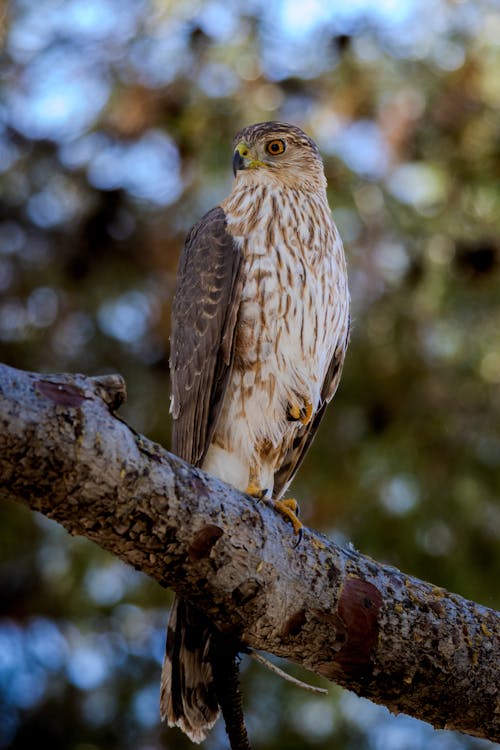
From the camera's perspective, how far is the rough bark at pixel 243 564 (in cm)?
252

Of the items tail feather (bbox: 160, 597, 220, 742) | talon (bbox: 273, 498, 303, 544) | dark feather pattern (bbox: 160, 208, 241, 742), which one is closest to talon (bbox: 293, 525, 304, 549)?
talon (bbox: 273, 498, 303, 544)

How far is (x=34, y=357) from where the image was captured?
6285mm

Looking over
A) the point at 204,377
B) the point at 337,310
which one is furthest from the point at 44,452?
the point at 337,310

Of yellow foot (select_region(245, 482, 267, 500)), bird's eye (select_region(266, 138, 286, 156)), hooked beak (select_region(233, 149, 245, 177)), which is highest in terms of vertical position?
bird's eye (select_region(266, 138, 286, 156))

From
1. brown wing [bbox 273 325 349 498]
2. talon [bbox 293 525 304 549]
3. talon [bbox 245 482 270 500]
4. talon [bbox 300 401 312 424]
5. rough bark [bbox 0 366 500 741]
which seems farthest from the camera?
brown wing [bbox 273 325 349 498]

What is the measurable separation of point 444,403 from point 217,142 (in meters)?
2.13

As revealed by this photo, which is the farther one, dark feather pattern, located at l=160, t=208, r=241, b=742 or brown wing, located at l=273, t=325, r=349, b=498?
brown wing, located at l=273, t=325, r=349, b=498

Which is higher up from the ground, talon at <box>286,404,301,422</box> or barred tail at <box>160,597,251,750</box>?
talon at <box>286,404,301,422</box>

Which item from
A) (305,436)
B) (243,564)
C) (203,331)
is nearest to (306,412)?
(305,436)

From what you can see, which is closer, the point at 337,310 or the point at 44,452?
the point at 44,452

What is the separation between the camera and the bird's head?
4875 mm

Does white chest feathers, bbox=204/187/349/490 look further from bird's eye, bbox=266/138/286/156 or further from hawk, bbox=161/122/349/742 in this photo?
bird's eye, bbox=266/138/286/156

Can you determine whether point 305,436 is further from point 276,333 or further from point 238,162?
point 238,162

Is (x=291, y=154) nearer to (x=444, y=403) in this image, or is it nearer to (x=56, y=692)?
(x=444, y=403)
